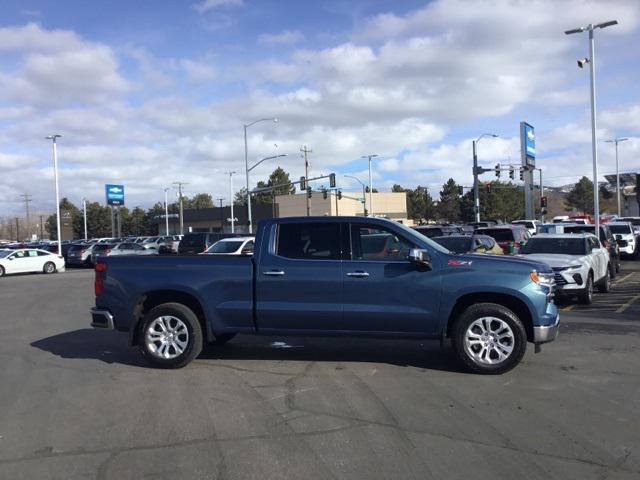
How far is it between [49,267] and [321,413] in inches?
1202

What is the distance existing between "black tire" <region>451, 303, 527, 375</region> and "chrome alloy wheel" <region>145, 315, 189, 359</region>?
338 cm

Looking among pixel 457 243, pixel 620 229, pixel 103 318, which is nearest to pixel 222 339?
pixel 103 318

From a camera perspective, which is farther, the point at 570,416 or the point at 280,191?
the point at 280,191

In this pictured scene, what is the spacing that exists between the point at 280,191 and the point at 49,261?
9043 cm

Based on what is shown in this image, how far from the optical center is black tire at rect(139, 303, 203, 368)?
7496mm

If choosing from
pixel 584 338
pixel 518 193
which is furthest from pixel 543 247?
pixel 518 193

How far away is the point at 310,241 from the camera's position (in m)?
7.47

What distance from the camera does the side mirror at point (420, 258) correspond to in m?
6.92

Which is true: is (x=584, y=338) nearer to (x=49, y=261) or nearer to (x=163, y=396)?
(x=163, y=396)

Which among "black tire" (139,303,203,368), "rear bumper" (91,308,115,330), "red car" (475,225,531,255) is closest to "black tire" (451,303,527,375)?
"black tire" (139,303,203,368)

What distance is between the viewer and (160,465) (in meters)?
4.53

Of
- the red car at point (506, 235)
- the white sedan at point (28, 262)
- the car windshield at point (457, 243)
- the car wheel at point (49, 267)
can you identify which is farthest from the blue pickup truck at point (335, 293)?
the car wheel at point (49, 267)

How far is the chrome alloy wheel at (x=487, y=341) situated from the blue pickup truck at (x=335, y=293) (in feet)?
0.04

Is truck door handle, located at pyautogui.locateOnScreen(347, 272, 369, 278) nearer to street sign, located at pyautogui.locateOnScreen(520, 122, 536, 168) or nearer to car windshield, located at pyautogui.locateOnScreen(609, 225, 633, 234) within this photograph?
car windshield, located at pyautogui.locateOnScreen(609, 225, 633, 234)
